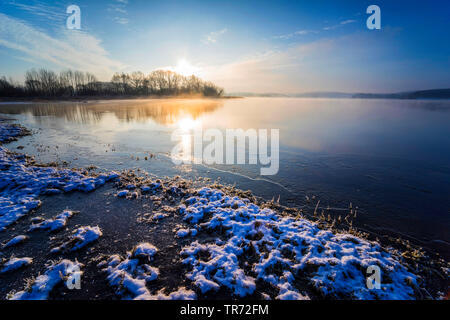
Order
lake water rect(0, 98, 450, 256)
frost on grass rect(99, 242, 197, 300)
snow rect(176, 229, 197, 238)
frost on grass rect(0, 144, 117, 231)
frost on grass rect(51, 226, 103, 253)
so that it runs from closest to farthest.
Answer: frost on grass rect(99, 242, 197, 300) < frost on grass rect(51, 226, 103, 253) < snow rect(176, 229, 197, 238) < frost on grass rect(0, 144, 117, 231) < lake water rect(0, 98, 450, 256)

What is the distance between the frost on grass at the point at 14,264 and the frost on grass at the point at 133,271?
1.81 m

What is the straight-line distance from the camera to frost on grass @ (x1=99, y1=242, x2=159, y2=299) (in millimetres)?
3904

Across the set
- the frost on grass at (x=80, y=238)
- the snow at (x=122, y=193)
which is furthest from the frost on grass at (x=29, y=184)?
the frost on grass at (x=80, y=238)

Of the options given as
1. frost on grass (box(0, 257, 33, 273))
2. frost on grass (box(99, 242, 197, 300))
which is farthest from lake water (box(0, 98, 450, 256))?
frost on grass (box(0, 257, 33, 273))

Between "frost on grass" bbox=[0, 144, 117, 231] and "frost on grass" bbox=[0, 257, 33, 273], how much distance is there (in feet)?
6.38

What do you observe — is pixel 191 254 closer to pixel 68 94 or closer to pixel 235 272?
pixel 235 272

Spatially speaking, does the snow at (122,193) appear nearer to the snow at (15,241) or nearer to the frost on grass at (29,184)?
the frost on grass at (29,184)

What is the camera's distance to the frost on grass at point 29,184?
21.4ft

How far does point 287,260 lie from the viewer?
480 centimetres

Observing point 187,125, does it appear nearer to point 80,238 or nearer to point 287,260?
point 80,238

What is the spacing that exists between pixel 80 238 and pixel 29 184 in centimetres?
562

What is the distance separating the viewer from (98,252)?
4.96 metres

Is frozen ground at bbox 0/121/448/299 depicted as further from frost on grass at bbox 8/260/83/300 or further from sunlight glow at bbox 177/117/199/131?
sunlight glow at bbox 177/117/199/131
